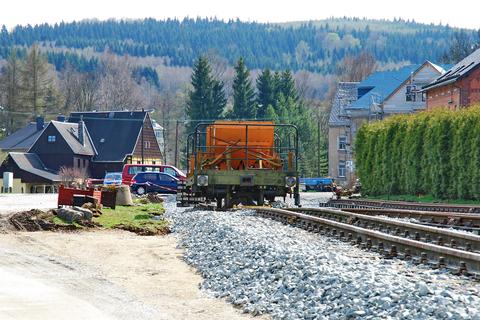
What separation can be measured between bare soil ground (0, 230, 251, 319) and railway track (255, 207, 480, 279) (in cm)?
308

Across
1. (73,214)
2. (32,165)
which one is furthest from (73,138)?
(73,214)

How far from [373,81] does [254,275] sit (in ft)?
295

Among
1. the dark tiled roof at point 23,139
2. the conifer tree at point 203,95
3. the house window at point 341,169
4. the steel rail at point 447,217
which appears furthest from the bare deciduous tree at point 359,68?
the steel rail at point 447,217

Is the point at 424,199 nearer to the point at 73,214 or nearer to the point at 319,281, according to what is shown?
the point at 73,214

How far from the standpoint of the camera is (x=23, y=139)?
114 metres

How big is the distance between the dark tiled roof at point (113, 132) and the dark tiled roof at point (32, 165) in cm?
738

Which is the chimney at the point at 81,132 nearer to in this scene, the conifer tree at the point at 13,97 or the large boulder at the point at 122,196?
the conifer tree at the point at 13,97

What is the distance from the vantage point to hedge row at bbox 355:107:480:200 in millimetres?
41812

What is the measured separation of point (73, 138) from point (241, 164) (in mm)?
76602

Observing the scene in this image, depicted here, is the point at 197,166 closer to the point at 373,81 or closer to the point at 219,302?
the point at 219,302

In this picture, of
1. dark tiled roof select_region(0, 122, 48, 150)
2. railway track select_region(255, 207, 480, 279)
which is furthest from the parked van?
dark tiled roof select_region(0, 122, 48, 150)

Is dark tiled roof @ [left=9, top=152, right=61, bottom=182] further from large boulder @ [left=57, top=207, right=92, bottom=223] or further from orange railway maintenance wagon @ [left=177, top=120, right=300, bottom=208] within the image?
large boulder @ [left=57, top=207, right=92, bottom=223]

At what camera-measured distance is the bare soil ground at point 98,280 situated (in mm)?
11930

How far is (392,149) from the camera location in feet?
166
